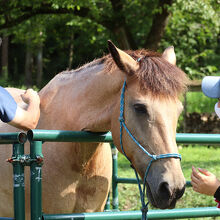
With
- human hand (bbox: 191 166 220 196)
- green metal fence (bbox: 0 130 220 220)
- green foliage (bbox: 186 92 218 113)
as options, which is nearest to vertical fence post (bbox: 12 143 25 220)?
green metal fence (bbox: 0 130 220 220)

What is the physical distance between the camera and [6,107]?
8.98 ft

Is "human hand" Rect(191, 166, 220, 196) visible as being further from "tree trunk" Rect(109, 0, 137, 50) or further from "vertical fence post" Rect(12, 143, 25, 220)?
"tree trunk" Rect(109, 0, 137, 50)

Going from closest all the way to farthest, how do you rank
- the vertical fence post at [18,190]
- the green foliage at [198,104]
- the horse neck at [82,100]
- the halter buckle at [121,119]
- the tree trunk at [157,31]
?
the vertical fence post at [18,190] → the halter buckle at [121,119] → the horse neck at [82,100] → the tree trunk at [157,31] → the green foliage at [198,104]

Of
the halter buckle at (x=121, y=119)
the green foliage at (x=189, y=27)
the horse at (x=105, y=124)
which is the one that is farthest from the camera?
the green foliage at (x=189, y=27)

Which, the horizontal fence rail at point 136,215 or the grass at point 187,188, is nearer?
the horizontal fence rail at point 136,215

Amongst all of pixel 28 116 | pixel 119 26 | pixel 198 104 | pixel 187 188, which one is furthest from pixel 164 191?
pixel 198 104

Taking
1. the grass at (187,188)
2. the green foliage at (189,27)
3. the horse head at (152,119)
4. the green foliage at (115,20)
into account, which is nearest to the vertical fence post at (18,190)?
the horse head at (152,119)

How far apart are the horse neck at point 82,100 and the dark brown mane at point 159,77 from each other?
227 mm

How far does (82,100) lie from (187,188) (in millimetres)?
4382

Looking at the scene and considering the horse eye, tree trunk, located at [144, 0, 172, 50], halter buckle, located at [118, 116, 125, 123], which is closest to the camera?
the horse eye

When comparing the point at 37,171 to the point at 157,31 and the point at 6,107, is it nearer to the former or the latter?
the point at 6,107

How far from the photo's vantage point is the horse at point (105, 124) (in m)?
2.78

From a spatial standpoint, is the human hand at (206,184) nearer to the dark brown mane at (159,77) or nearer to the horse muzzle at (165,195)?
the horse muzzle at (165,195)

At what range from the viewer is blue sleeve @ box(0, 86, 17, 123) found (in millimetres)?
2719
